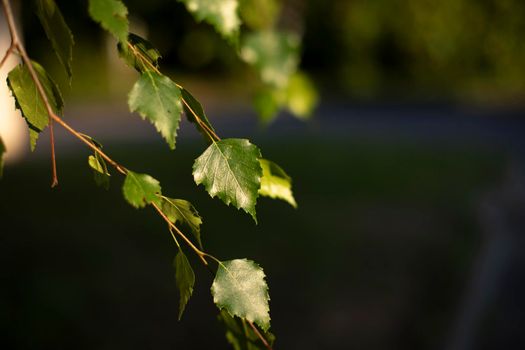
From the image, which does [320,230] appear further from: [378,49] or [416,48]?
[378,49]

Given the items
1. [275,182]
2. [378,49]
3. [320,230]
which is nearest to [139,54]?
[275,182]

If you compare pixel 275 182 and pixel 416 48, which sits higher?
pixel 416 48

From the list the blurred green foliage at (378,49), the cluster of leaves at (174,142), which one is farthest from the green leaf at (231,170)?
the blurred green foliage at (378,49)

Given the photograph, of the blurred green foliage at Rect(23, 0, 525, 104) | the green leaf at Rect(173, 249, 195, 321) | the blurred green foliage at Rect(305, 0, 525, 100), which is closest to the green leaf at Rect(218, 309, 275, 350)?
the green leaf at Rect(173, 249, 195, 321)

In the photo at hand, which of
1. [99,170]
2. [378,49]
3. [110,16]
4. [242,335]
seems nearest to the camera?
[110,16]

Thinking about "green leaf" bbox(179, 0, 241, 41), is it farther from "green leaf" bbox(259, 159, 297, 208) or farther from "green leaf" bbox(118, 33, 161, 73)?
"green leaf" bbox(259, 159, 297, 208)

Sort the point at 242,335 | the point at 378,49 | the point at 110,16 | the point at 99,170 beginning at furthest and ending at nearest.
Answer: the point at 378,49 → the point at 242,335 → the point at 99,170 → the point at 110,16

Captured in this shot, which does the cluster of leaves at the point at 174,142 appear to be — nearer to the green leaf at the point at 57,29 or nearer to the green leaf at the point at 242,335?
the green leaf at the point at 57,29
